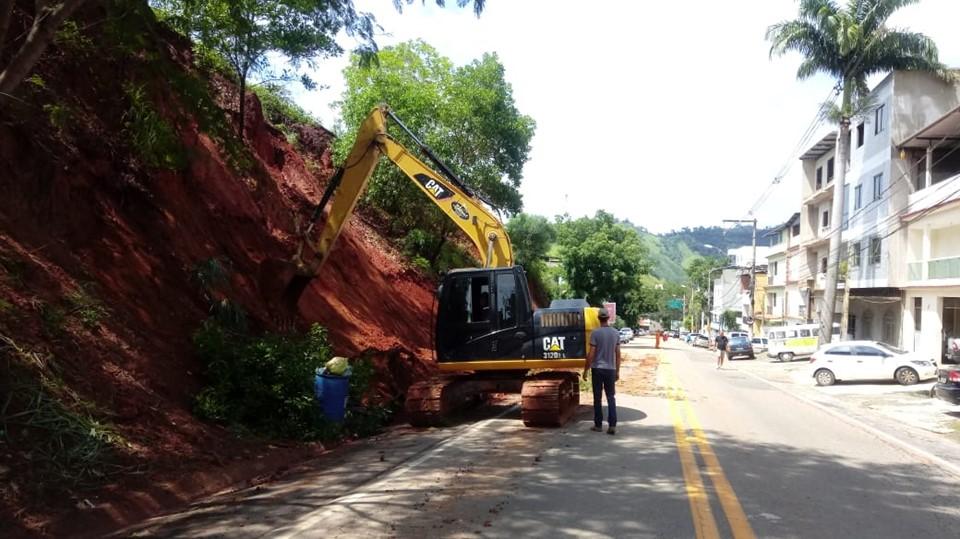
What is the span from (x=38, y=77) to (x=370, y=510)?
8.71 metres

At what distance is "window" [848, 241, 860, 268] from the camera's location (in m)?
36.4

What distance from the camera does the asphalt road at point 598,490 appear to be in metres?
5.95

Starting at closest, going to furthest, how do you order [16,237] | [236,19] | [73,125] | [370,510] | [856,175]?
[370,510]
[16,237]
[236,19]
[73,125]
[856,175]

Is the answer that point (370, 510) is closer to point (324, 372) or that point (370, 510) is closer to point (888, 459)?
point (324, 372)

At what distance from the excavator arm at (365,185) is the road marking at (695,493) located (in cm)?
465

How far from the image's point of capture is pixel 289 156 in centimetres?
2341

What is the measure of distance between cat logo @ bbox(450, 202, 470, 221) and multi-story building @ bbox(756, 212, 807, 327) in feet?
139

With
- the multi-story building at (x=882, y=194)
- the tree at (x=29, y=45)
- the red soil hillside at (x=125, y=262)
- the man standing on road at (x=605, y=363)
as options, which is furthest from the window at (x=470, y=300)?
the multi-story building at (x=882, y=194)

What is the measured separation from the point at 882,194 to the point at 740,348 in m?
14.6

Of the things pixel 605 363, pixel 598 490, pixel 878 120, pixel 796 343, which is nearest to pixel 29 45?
pixel 598 490

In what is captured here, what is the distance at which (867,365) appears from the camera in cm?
2292

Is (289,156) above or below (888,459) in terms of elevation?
above

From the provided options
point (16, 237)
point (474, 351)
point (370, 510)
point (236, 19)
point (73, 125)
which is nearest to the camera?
point (370, 510)

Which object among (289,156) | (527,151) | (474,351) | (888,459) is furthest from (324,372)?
(527,151)
